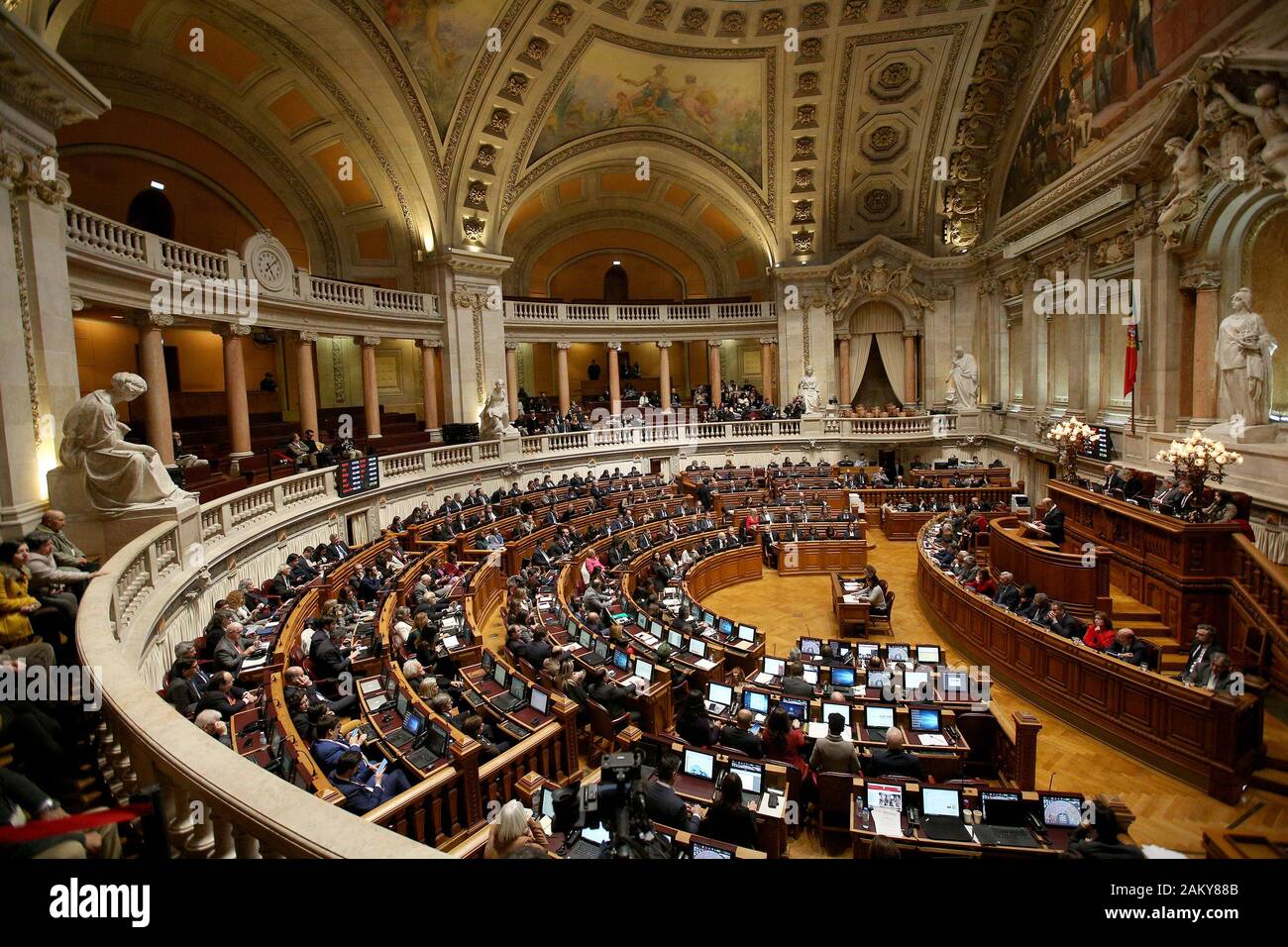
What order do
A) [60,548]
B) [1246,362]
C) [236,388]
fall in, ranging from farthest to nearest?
1. [236,388]
2. [1246,362]
3. [60,548]

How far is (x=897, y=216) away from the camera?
87.9 feet

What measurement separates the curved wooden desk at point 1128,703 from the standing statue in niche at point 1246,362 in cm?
592

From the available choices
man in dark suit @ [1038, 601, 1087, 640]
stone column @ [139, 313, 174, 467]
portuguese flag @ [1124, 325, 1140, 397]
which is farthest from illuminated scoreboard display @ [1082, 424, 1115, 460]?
stone column @ [139, 313, 174, 467]

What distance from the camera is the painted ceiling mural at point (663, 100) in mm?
22266

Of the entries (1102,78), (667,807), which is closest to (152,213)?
(667,807)

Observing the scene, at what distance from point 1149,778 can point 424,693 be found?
762 cm

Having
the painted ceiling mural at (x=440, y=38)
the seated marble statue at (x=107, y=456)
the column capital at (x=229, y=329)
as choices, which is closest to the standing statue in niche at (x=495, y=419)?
the column capital at (x=229, y=329)

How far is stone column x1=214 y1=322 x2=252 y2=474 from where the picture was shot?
49.7 ft

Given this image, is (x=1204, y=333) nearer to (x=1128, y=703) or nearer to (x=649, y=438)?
(x=1128, y=703)

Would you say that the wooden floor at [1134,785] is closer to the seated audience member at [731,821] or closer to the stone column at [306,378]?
the seated audience member at [731,821]

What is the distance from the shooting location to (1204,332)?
540 inches

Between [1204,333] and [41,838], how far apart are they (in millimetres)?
17779

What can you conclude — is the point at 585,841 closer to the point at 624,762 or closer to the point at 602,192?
the point at 624,762

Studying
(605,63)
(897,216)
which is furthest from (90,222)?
(897,216)
